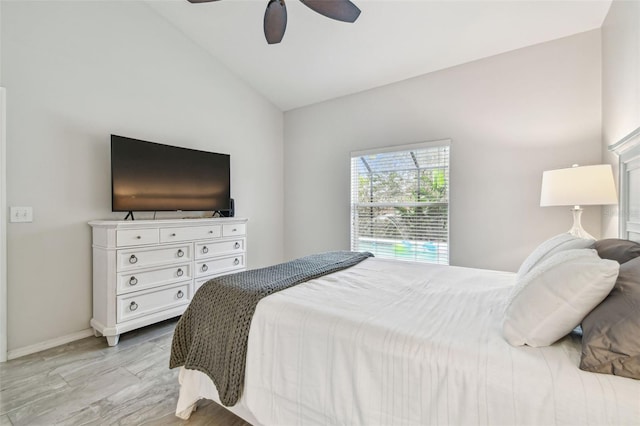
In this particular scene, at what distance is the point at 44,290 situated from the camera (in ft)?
8.07

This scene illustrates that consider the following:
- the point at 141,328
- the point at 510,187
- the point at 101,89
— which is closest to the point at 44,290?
the point at 141,328

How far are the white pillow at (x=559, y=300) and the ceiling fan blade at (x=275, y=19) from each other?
2.12 meters

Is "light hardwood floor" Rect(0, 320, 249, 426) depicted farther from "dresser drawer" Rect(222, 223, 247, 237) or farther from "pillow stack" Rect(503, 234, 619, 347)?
"pillow stack" Rect(503, 234, 619, 347)

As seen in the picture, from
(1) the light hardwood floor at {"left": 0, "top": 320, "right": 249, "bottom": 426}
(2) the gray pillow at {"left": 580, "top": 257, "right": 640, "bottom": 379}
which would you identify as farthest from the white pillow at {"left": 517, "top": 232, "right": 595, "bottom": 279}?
(1) the light hardwood floor at {"left": 0, "top": 320, "right": 249, "bottom": 426}

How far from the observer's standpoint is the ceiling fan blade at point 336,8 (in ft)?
6.13

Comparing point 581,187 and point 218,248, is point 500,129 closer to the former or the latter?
point 581,187

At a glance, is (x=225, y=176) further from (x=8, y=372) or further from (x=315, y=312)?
(x=315, y=312)

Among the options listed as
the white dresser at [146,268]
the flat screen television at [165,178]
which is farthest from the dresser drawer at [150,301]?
the flat screen television at [165,178]

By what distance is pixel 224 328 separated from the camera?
1.45 m

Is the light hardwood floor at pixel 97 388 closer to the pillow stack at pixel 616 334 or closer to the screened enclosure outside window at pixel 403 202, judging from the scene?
the pillow stack at pixel 616 334

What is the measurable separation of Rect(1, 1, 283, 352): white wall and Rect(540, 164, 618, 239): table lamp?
11.8ft

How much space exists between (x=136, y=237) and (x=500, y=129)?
142 inches

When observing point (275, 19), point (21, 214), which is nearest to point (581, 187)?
point (275, 19)

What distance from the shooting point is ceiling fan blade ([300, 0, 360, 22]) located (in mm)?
1867
